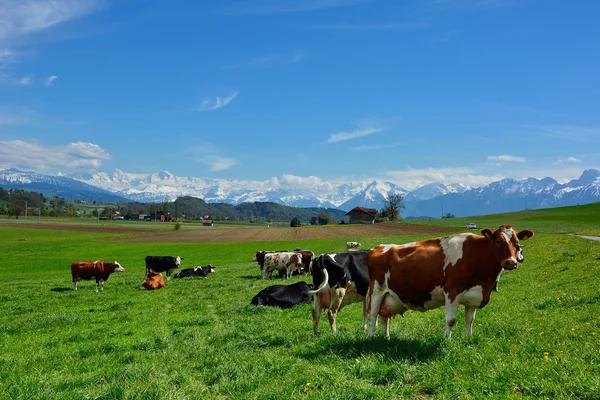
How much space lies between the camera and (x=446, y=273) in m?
9.17

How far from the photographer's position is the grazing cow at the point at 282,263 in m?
30.6

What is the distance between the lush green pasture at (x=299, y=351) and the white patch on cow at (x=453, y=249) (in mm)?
1640

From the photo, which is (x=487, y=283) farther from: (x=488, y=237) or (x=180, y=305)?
(x=180, y=305)

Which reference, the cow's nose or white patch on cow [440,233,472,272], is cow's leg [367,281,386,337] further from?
the cow's nose

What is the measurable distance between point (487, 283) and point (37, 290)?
2649 cm

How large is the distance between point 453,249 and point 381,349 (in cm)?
266

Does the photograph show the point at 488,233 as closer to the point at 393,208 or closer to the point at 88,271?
the point at 88,271

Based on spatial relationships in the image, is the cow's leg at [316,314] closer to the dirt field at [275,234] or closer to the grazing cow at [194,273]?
the grazing cow at [194,273]

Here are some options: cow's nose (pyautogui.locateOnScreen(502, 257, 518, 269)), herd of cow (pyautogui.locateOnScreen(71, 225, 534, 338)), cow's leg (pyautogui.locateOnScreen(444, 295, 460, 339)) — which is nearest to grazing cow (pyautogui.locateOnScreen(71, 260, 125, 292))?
herd of cow (pyautogui.locateOnScreen(71, 225, 534, 338))

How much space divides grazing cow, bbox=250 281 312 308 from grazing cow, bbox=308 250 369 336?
5.49 m

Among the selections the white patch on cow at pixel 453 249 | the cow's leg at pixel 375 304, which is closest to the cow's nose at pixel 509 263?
the white patch on cow at pixel 453 249

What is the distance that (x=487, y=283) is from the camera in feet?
29.5

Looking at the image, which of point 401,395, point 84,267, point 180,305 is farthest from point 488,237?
point 84,267

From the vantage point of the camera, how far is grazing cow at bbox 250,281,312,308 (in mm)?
17938
